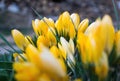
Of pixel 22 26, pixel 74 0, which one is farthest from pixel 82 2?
pixel 22 26

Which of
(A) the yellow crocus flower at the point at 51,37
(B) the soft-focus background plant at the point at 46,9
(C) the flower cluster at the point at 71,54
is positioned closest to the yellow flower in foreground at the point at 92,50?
(C) the flower cluster at the point at 71,54

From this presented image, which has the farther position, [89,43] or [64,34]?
[64,34]

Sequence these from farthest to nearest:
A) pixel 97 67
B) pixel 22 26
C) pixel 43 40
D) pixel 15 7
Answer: pixel 15 7
pixel 22 26
pixel 43 40
pixel 97 67

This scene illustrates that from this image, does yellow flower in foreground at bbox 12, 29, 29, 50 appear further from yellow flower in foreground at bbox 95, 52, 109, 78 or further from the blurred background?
the blurred background

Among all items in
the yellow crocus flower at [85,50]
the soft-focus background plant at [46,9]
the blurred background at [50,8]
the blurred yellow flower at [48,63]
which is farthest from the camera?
the blurred background at [50,8]

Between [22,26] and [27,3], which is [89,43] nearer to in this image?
[22,26]

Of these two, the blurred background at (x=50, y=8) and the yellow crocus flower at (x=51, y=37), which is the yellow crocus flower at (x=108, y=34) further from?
the blurred background at (x=50, y=8)

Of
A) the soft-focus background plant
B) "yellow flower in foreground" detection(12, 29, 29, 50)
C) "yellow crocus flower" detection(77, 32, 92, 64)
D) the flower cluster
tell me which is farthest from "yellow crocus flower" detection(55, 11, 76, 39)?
the soft-focus background plant

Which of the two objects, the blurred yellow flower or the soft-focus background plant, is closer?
the blurred yellow flower
